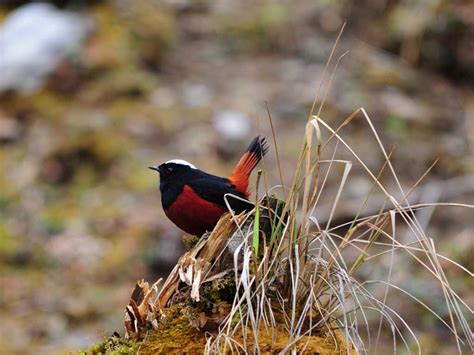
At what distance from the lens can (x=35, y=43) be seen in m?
8.17

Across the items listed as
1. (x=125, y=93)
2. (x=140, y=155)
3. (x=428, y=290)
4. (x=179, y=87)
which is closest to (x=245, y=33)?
(x=179, y=87)

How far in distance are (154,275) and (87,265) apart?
1.94 feet

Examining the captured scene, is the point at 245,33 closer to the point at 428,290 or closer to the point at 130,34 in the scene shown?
the point at 130,34

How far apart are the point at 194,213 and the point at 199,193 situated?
5.2 inches

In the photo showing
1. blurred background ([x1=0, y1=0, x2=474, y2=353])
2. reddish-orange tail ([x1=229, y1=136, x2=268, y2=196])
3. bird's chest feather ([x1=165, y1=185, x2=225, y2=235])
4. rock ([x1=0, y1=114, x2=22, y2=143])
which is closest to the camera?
bird's chest feather ([x1=165, y1=185, x2=225, y2=235])

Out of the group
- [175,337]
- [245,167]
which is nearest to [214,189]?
[245,167]

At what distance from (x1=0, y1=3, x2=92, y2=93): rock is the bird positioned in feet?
13.6

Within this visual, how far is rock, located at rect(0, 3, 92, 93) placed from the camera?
8.10 meters

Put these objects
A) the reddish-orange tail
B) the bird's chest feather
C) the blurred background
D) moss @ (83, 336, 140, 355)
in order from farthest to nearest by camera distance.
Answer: the blurred background → the reddish-orange tail → the bird's chest feather → moss @ (83, 336, 140, 355)

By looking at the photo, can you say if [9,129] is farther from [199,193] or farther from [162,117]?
[199,193]

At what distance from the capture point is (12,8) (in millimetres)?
8992

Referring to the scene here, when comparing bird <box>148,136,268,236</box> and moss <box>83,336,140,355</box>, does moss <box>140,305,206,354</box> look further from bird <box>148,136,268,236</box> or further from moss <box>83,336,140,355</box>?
bird <box>148,136,268,236</box>

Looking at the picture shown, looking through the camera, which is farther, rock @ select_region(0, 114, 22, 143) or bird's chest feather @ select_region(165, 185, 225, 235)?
rock @ select_region(0, 114, 22, 143)

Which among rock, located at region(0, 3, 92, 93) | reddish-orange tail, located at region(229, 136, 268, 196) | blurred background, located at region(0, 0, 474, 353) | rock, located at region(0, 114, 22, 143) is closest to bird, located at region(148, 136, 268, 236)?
reddish-orange tail, located at region(229, 136, 268, 196)
